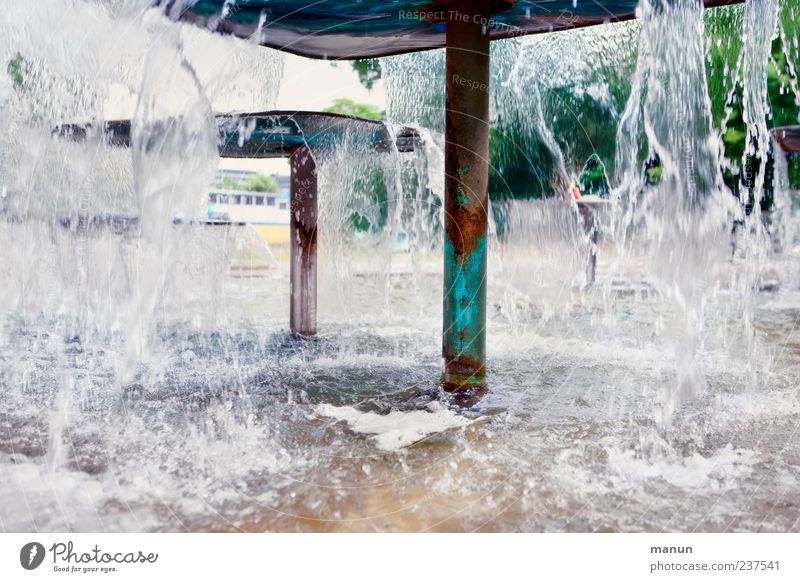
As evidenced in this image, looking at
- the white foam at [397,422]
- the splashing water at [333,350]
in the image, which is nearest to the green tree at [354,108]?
the splashing water at [333,350]

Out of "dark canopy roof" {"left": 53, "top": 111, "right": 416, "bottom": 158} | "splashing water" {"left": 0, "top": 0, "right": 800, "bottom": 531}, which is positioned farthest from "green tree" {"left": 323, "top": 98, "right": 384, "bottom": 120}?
"dark canopy roof" {"left": 53, "top": 111, "right": 416, "bottom": 158}

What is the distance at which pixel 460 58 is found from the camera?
531cm

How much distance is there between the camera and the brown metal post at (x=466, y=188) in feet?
17.5

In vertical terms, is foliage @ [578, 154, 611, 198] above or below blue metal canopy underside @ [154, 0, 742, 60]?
above

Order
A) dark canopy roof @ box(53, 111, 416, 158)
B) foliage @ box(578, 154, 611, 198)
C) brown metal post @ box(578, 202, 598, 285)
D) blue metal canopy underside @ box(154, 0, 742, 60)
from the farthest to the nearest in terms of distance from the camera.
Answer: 1. foliage @ box(578, 154, 611, 198)
2. brown metal post @ box(578, 202, 598, 285)
3. dark canopy roof @ box(53, 111, 416, 158)
4. blue metal canopy underside @ box(154, 0, 742, 60)

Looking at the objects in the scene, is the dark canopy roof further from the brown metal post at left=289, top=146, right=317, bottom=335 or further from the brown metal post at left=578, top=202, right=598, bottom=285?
the brown metal post at left=578, top=202, right=598, bottom=285

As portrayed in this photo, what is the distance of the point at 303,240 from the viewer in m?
8.30

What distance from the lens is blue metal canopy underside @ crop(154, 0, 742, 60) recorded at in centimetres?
570

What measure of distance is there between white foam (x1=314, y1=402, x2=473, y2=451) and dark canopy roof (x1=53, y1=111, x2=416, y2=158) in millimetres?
3012
